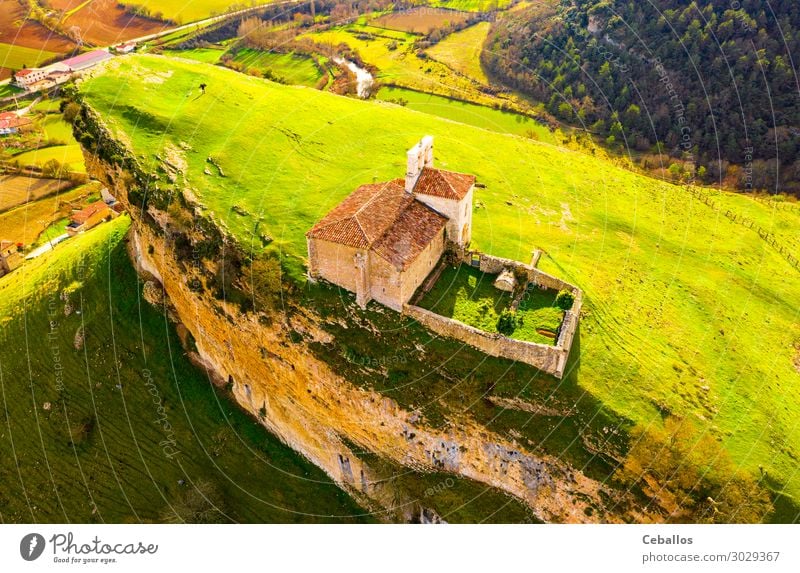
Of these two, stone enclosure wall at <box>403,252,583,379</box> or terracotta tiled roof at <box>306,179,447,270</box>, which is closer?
stone enclosure wall at <box>403,252,583,379</box>

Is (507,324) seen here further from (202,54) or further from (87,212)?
(202,54)

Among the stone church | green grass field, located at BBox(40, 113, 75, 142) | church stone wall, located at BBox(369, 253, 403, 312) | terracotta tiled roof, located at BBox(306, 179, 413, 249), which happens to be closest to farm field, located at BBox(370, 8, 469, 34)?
green grass field, located at BBox(40, 113, 75, 142)

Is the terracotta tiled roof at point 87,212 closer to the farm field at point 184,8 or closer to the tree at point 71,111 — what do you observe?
the tree at point 71,111

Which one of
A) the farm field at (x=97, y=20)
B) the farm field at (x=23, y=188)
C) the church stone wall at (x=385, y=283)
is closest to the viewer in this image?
the church stone wall at (x=385, y=283)

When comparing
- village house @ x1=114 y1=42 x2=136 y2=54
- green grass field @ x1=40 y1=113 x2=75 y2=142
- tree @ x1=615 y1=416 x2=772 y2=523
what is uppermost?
village house @ x1=114 y1=42 x2=136 y2=54

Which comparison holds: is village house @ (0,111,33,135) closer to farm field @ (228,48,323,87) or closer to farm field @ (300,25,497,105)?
farm field @ (228,48,323,87)

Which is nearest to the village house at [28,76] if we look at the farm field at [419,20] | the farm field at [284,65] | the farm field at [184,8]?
the farm field at [184,8]

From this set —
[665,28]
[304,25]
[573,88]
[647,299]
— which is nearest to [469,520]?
[647,299]
